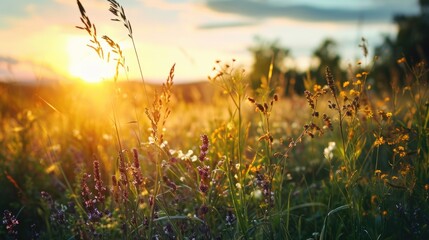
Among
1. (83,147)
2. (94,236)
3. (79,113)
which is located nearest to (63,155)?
(83,147)

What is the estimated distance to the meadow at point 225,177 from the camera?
8.49 ft

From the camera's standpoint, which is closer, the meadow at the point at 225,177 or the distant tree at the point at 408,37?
the meadow at the point at 225,177

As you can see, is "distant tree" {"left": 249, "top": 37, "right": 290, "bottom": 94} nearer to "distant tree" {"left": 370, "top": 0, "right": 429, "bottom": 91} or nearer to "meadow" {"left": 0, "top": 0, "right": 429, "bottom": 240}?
"distant tree" {"left": 370, "top": 0, "right": 429, "bottom": 91}

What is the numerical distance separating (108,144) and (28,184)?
1.92 m

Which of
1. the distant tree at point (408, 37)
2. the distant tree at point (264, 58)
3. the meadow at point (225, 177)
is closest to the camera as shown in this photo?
the meadow at point (225, 177)

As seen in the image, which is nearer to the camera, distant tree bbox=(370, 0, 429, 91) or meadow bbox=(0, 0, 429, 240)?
meadow bbox=(0, 0, 429, 240)

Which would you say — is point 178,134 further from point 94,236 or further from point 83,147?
point 94,236

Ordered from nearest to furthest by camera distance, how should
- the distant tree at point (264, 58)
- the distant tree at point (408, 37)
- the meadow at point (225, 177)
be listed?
the meadow at point (225, 177) → the distant tree at point (408, 37) → the distant tree at point (264, 58)

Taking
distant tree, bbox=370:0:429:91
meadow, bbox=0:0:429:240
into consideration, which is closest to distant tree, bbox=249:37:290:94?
distant tree, bbox=370:0:429:91

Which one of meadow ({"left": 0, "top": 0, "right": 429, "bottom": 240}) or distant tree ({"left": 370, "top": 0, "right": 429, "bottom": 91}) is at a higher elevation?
distant tree ({"left": 370, "top": 0, "right": 429, "bottom": 91})

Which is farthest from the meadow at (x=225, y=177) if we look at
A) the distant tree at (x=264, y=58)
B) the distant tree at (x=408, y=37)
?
the distant tree at (x=264, y=58)

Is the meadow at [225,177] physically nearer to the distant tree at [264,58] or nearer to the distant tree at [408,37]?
the distant tree at [408,37]

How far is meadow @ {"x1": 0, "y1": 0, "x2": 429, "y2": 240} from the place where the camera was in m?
2.59

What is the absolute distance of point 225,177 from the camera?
356cm
